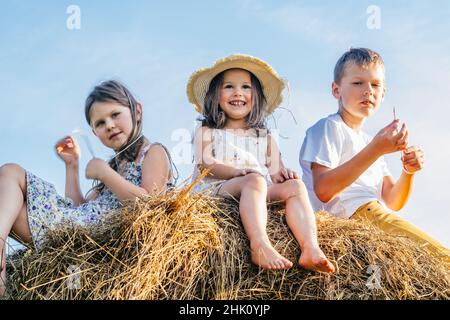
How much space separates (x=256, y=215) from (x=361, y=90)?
161 centimetres

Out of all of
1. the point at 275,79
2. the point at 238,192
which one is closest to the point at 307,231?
the point at 238,192

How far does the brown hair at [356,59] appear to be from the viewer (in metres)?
4.74

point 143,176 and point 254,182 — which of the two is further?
point 143,176

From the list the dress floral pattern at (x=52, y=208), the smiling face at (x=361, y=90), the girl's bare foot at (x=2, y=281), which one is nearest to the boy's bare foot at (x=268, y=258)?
the dress floral pattern at (x=52, y=208)

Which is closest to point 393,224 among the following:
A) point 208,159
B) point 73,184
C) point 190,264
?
point 208,159

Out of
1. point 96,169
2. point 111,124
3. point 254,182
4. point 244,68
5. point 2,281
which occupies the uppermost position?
point 244,68

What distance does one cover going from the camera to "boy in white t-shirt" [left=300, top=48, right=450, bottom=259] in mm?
4156

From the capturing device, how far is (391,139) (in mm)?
4004

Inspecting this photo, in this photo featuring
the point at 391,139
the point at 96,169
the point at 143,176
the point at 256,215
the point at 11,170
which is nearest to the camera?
the point at 256,215

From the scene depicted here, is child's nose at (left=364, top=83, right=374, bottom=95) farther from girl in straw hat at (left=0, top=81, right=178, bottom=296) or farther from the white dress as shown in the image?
girl in straw hat at (left=0, top=81, right=178, bottom=296)

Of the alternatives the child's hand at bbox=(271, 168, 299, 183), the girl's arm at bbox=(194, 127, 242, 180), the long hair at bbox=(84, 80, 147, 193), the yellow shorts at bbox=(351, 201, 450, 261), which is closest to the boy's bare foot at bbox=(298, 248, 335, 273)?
the child's hand at bbox=(271, 168, 299, 183)

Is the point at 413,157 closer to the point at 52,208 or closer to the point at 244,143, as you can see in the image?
the point at 244,143

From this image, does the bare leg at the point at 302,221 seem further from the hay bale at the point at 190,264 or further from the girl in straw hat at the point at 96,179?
Answer: the girl in straw hat at the point at 96,179

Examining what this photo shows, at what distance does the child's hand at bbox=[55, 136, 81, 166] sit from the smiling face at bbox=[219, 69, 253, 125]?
41.6 inches
